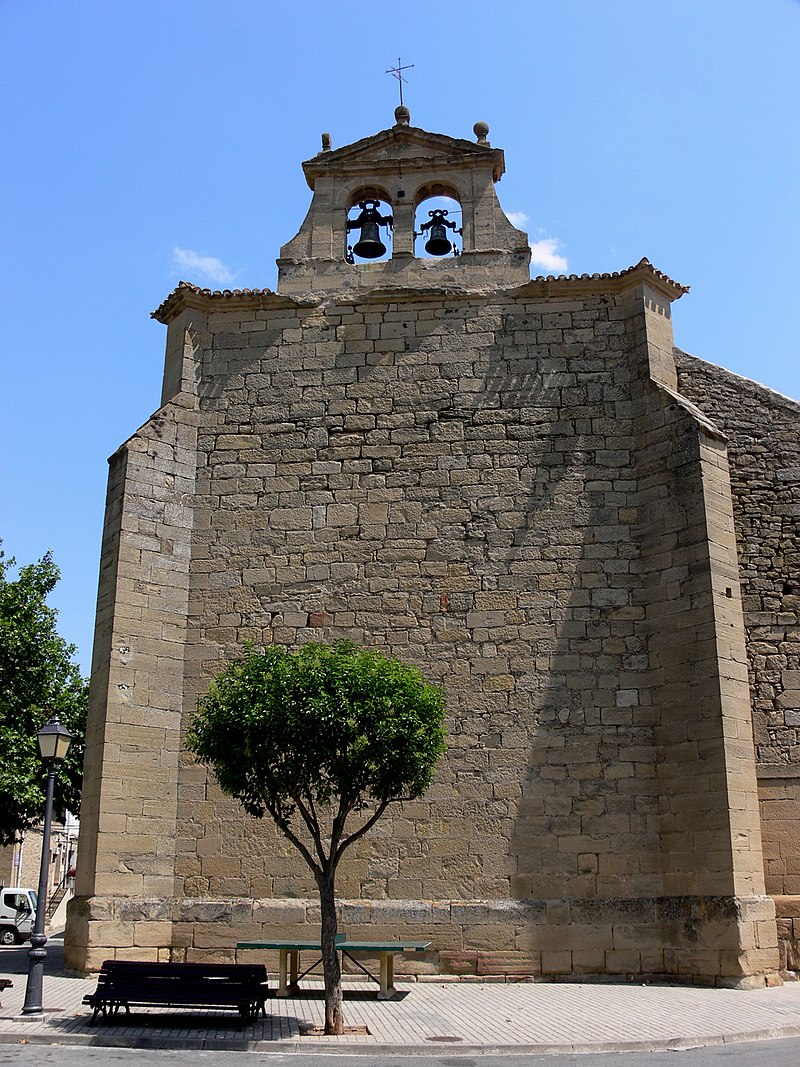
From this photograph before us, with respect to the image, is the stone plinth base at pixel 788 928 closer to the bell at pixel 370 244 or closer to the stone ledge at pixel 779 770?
the stone ledge at pixel 779 770

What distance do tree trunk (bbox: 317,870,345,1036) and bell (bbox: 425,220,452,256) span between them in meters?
8.21

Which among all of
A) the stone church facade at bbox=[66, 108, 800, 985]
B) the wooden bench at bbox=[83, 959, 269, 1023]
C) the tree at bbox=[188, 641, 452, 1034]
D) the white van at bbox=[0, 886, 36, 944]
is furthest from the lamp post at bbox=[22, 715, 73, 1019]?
the white van at bbox=[0, 886, 36, 944]

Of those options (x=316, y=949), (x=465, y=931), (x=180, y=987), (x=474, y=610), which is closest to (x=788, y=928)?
(x=465, y=931)

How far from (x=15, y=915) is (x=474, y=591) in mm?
15059

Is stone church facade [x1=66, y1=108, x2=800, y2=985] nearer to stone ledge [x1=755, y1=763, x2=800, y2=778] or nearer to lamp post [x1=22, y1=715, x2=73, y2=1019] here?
stone ledge [x1=755, y1=763, x2=800, y2=778]

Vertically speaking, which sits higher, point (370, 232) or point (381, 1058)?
point (370, 232)

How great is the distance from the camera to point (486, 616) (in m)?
11.5

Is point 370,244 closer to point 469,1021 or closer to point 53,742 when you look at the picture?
point 53,742

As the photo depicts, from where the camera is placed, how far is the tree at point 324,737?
→ 8.12 metres

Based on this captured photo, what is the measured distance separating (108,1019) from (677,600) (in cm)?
691

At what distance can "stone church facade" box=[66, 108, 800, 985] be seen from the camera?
34.5ft

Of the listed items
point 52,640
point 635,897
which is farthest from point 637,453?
point 52,640

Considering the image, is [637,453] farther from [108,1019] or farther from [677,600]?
[108,1019]

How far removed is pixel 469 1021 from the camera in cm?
817
